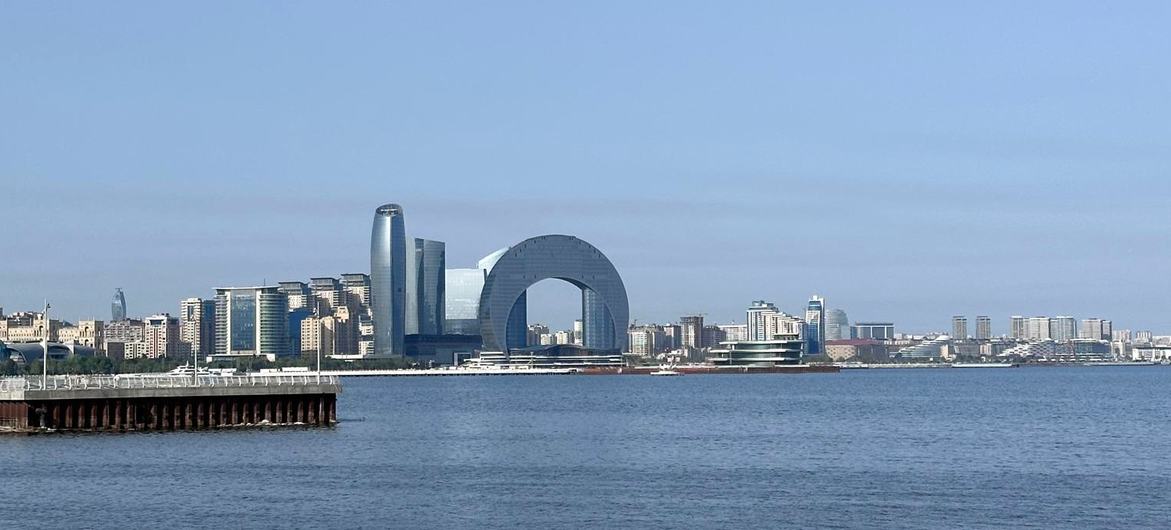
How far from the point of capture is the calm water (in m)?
44.7

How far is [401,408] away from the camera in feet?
373

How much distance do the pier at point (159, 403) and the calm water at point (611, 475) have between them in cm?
260

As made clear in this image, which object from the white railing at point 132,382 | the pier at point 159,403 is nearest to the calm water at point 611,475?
the pier at point 159,403

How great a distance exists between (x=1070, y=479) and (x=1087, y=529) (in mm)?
12084

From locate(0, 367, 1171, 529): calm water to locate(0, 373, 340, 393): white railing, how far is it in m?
4.01

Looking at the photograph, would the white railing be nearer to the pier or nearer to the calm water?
the pier

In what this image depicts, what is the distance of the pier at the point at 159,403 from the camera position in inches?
2849

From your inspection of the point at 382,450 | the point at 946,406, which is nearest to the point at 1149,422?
the point at 946,406

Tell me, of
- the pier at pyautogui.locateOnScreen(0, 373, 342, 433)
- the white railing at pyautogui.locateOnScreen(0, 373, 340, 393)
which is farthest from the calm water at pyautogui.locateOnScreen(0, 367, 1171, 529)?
the white railing at pyautogui.locateOnScreen(0, 373, 340, 393)

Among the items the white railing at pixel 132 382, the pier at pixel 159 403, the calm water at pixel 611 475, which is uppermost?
the white railing at pixel 132 382

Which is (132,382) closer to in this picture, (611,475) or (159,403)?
(159,403)

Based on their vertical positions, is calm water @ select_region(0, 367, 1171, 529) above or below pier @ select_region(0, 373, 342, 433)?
below

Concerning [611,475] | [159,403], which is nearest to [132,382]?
[159,403]

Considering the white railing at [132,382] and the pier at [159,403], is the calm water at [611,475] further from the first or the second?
the white railing at [132,382]
